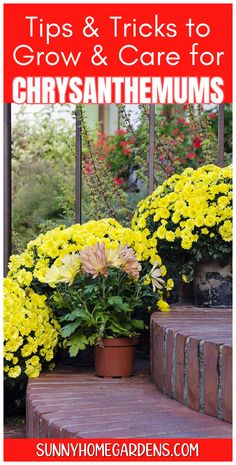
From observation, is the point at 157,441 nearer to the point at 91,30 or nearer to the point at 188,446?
the point at 188,446

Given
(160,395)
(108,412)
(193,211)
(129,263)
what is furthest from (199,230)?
(108,412)

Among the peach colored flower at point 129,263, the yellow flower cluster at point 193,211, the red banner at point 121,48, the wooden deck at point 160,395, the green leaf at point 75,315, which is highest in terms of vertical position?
the red banner at point 121,48

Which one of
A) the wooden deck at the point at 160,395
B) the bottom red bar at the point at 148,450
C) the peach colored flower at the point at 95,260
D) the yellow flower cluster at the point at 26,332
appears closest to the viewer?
the bottom red bar at the point at 148,450

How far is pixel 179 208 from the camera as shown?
3016mm

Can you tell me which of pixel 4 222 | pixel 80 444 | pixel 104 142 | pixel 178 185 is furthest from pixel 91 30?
pixel 104 142

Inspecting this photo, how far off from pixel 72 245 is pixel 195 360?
0.79 m

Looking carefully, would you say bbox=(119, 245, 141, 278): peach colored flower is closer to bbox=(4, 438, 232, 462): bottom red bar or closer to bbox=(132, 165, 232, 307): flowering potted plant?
bbox=(132, 165, 232, 307): flowering potted plant

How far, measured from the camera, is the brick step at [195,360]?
2203 mm

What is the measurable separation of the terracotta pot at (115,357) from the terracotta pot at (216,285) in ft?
1.43

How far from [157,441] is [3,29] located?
1.61 metres

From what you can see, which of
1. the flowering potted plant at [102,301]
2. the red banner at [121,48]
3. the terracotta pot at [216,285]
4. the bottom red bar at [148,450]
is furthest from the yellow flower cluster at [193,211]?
the bottom red bar at [148,450]

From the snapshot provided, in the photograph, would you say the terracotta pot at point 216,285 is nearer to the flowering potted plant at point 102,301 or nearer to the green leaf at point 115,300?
the flowering potted plant at point 102,301

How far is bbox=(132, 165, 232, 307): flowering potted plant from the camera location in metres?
2.97

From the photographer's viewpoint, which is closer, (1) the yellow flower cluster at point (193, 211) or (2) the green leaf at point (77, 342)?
(2) the green leaf at point (77, 342)
